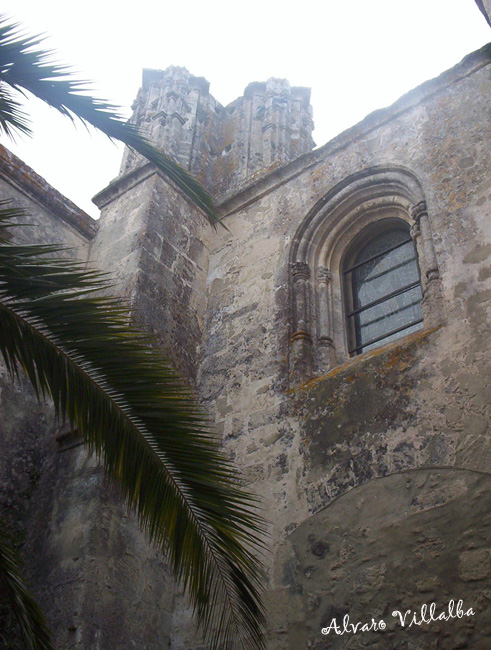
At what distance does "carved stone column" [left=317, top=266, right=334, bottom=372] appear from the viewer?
18.8 feet

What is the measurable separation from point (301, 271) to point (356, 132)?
1.72 metres

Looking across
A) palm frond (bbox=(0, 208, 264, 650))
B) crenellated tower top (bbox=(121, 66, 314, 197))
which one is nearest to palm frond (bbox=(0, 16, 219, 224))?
palm frond (bbox=(0, 208, 264, 650))

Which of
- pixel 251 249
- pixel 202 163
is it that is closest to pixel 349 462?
pixel 251 249

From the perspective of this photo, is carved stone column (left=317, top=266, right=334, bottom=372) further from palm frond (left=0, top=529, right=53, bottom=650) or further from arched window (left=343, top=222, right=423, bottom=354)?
palm frond (left=0, top=529, right=53, bottom=650)

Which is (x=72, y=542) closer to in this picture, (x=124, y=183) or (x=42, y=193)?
(x=42, y=193)

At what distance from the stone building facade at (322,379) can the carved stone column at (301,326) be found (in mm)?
18

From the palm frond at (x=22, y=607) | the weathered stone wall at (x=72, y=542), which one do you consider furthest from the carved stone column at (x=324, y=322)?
the palm frond at (x=22, y=607)

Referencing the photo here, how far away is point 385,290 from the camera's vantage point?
6055 millimetres

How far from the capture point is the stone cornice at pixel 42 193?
694 centimetres

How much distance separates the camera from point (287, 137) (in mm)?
9242

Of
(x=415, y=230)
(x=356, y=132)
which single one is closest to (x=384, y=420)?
(x=415, y=230)

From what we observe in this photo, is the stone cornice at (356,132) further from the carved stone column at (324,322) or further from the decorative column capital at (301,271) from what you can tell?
the carved stone column at (324,322)
